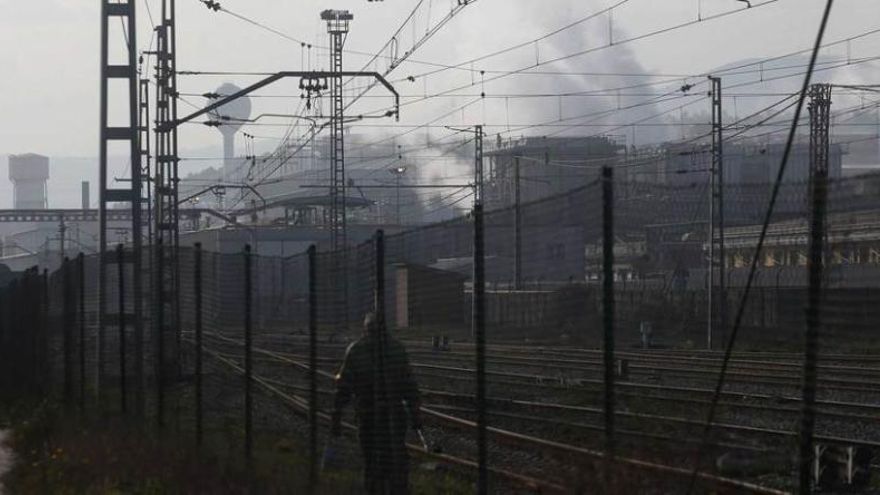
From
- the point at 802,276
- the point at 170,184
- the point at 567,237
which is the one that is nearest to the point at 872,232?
the point at 802,276

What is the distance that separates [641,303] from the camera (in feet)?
39.8

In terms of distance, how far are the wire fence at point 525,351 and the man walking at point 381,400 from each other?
16 millimetres

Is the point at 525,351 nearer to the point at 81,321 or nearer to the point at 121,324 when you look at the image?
the point at 121,324

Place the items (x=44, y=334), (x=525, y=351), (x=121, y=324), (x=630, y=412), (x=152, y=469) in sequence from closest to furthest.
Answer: (x=630, y=412)
(x=152, y=469)
(x=525, y=351)
(x=121, y=324)
(x=44, y=334)

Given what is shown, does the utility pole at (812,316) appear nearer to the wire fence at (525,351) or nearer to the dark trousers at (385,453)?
the wire fence at (525,351)

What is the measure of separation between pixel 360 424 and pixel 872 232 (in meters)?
4.99

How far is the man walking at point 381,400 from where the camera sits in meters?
10.3

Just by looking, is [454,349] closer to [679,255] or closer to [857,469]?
[679,255]

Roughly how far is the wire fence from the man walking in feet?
0.05

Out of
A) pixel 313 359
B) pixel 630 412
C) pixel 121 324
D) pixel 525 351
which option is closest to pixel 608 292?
pixel 313 359

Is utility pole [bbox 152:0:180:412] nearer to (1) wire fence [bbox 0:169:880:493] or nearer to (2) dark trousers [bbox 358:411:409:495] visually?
(1) wire fence [bbox 0:169:880:493]

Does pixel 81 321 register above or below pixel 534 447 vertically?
above

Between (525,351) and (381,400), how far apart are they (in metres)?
4.61

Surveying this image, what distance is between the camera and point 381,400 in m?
10.5
